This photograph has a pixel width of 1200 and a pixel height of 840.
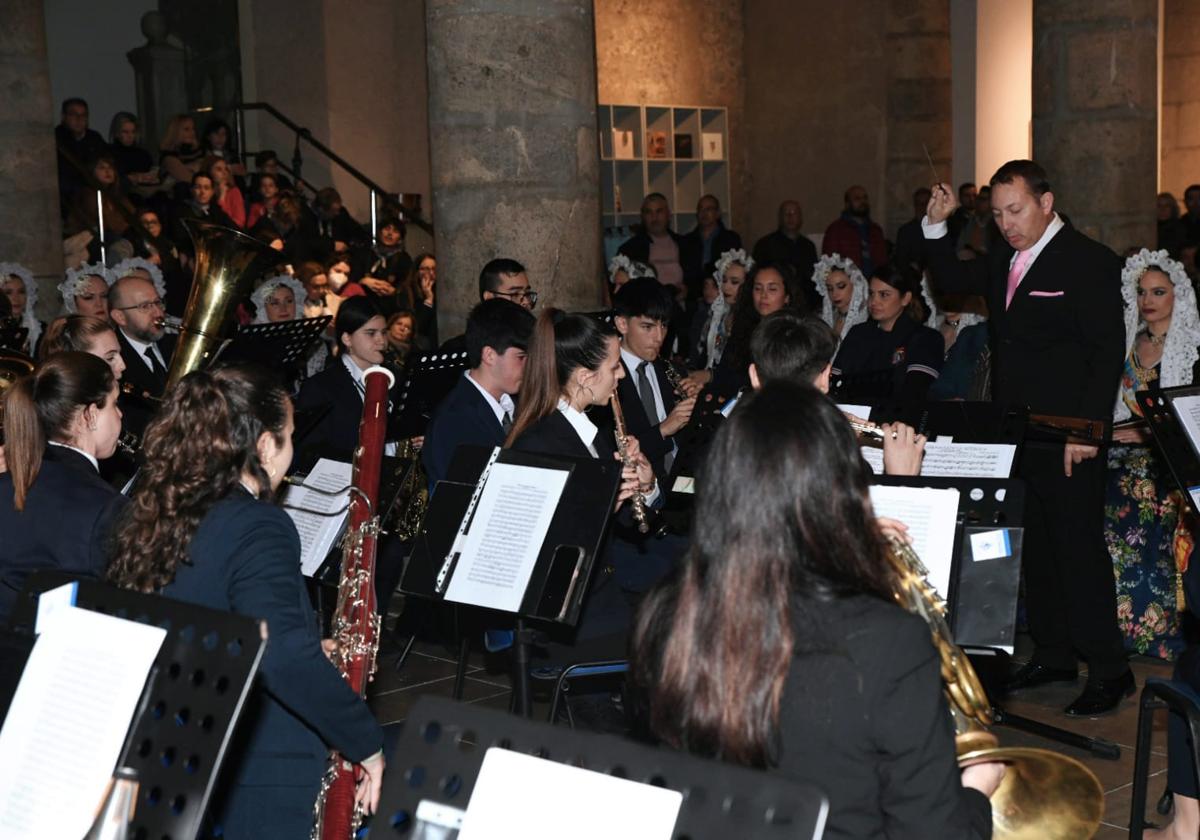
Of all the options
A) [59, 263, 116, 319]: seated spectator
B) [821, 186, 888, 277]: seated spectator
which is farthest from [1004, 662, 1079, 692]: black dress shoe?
[821, 186, 888, 277]: seated spectator

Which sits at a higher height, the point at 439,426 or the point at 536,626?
the point at 439,426

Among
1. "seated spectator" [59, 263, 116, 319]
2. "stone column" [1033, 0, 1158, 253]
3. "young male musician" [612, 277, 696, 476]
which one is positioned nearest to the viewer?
"young male musician" [612, 277, 696, 476]

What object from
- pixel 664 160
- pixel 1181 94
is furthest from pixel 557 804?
pixel 1181 94

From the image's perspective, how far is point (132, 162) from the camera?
1199cm

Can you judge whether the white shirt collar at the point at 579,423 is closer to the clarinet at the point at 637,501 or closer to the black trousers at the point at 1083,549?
the clarinet at the point at 637,501

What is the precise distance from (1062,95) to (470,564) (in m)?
5.23

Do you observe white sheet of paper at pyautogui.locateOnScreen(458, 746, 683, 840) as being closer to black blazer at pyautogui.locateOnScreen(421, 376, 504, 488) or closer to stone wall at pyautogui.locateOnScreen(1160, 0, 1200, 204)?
black blazer at pyautogui.locateOnScreen(421, 376, 504, 488)

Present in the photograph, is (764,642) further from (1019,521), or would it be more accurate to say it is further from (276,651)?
(1019,521)

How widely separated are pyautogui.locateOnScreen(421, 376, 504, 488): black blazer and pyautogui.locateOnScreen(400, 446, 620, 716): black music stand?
739mm

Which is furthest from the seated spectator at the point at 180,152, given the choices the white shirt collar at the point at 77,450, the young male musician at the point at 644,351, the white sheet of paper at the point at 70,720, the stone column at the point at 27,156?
the white sheet of paper at the point at 70,720

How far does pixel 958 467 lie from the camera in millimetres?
4426

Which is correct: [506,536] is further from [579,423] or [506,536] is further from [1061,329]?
[1061,329]

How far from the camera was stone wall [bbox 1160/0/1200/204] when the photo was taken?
14.8 m

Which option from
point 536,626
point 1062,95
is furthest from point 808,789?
point 1062,95
